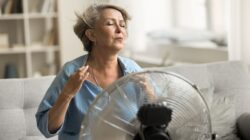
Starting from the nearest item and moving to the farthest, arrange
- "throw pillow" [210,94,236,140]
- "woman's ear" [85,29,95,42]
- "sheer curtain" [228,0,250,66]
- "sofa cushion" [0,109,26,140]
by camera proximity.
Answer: "woman's ear" [85,29,95,42] → "sofa cushion" [0,109,26,140] → "throw pillow" [210,94,236,140] → "sheer curtain" [228,0,250,66]

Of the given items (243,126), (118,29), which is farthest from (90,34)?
(243,126)

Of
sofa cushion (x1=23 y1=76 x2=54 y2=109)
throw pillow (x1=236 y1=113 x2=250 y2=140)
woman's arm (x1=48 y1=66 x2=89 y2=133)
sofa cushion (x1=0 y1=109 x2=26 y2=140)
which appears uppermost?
woman's arm (x1=48 y1=66 x2=89 y2=133)

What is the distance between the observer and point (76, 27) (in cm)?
156

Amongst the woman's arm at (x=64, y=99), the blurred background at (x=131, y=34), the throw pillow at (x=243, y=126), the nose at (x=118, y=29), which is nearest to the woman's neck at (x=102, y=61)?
the nose at (x=118, y=29)

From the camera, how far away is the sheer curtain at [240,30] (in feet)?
9.18

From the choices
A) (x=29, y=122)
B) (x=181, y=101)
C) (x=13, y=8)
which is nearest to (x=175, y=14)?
(x=13, y=8)

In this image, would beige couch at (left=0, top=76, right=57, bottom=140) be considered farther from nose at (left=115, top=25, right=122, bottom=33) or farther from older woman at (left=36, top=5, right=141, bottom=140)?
nose at (left=115, top=25, right=122, bottom=33)

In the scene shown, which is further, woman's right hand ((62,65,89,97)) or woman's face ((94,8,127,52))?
woman's face ((94,8,127,52))

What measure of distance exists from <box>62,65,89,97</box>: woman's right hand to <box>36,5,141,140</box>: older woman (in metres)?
0.06

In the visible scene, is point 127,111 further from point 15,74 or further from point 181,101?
point 15,74

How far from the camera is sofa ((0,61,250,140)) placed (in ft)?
6.28

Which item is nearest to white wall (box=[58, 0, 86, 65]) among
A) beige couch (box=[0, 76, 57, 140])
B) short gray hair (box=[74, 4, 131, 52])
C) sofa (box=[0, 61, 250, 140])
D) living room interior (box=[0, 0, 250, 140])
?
living room interior (box=[0, 0, 250, 140])

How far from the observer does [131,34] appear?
3.91m

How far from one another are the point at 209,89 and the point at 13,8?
2.26 metres
